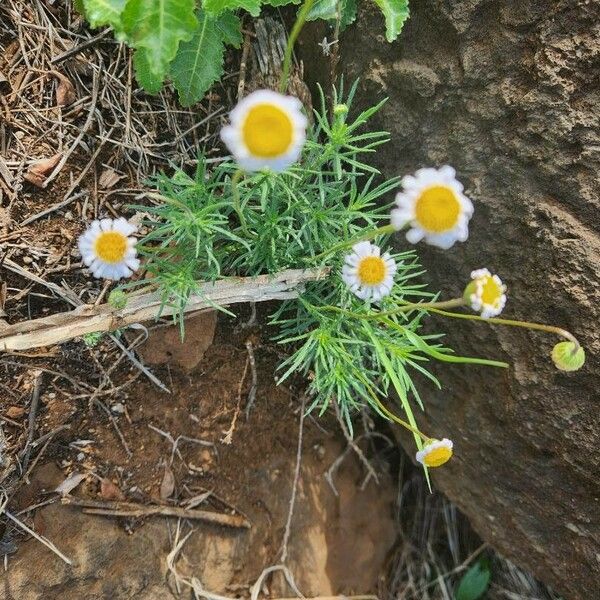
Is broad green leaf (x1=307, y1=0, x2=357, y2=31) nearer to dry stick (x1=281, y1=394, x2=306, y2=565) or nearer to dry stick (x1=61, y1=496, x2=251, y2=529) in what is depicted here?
dry stick (x1=281, y1=394, x2=306, y2=565)

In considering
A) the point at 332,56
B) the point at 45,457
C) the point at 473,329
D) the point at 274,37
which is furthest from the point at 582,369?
the point at 45,457

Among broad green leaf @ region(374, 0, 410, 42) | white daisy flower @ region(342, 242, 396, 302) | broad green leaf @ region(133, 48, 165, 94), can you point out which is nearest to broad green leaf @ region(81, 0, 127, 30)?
broad green leaf @ region(133, 48, 165, 94)

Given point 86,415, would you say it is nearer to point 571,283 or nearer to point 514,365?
point 514,365

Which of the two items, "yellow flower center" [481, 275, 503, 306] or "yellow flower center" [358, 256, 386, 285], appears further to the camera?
"yellow flower center" [358, 256, 386, 285]

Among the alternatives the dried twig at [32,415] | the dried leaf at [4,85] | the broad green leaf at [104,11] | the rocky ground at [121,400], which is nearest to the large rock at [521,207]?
the rocky ground at [121,400]

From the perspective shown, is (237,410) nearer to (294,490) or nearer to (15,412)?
(294,490)

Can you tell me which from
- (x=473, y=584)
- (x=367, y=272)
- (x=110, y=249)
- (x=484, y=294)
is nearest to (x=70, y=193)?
(x=110, y=249)

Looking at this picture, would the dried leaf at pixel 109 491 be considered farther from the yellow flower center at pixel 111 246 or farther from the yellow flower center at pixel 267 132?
the yellow flower center at pixel 267 132
